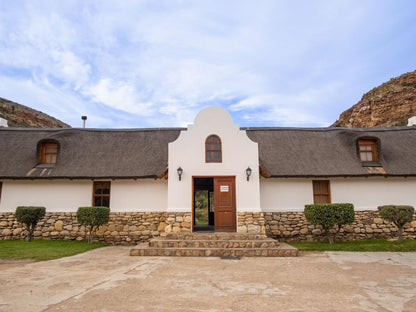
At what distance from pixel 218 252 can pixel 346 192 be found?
7.50 m

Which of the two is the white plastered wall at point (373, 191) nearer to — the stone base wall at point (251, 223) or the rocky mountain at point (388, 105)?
the stone base wall at point (251, 223)

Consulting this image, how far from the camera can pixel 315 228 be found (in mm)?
13781

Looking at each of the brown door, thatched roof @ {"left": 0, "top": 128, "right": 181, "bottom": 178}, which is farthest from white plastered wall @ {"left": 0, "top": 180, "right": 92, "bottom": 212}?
the brown door

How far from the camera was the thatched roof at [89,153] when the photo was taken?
1411 cm

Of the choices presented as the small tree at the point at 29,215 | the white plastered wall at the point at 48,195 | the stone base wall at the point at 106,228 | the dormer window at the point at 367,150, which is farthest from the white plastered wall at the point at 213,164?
the dormer window at the point at 367,150

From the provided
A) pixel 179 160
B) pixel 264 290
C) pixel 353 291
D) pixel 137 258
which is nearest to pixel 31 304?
pixel 264 290

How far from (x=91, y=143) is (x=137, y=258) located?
27.6 feet

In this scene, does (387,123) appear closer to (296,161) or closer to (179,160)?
(296,161)

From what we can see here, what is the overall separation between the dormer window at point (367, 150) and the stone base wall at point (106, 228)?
33.8 ft

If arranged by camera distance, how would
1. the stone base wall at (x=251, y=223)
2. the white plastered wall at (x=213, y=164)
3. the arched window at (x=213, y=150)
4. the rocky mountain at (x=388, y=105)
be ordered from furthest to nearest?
the rocky mountain at (x=388, y=105), the arched window at (x=213, y=150), the white plastered wall at (x=213, y=164), the stone base wall at (x=251, y=223)

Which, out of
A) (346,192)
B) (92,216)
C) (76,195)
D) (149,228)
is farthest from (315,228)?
(76,195)

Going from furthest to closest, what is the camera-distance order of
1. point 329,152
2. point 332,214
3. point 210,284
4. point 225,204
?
point 329,152 → point 225,204 → point 332,214 → point 210,284

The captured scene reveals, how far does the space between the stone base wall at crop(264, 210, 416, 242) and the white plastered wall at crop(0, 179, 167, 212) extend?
5.30 m

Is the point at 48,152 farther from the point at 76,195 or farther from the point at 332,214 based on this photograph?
the point at 332,214
